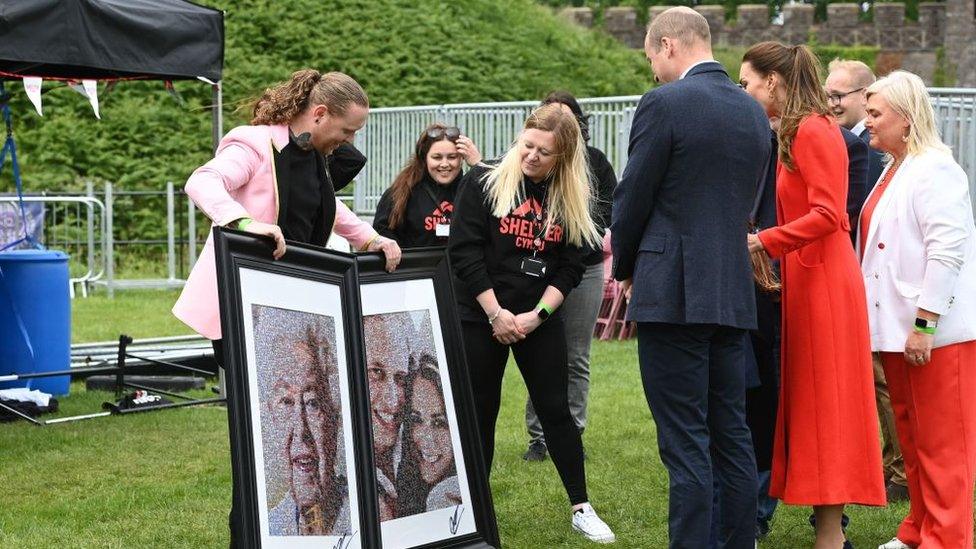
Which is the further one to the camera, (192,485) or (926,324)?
(192,485)

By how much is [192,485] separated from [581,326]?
219 centimetres

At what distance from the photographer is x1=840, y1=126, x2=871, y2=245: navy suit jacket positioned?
570 centimetres

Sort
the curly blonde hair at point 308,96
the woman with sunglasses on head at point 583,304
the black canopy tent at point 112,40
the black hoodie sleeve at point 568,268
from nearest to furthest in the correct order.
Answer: the curly blonde hair at point 308,96 < the black hoodie sleeve at point 568,268 < the woman with sunglasses on head at point 583,304 < the black canopy tent at point 112,40

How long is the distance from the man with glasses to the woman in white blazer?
118 centimetres

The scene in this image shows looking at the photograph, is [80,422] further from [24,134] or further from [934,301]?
[24,134]

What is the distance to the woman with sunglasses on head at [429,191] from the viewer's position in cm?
656

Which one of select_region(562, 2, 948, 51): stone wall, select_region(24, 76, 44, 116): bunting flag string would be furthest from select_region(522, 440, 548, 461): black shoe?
select_region(562, 2, 948, 51): stone wall

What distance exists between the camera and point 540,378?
18.3ft

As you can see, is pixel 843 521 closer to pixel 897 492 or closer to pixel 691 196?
pixel 897 492

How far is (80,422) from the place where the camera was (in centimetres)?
848

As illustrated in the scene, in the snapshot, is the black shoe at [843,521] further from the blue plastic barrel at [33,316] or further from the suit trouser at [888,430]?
the blue plastic barrel at [33,316]
